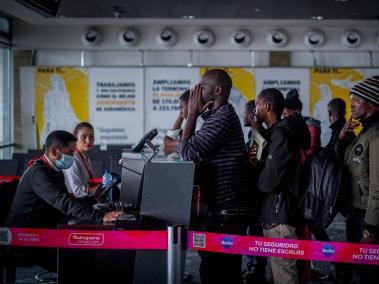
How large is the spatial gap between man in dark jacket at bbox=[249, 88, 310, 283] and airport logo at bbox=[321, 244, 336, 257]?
9.0 inches

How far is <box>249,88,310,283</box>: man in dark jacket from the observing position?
2932 millimetres

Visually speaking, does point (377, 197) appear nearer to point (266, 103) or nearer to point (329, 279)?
point (266, 103)

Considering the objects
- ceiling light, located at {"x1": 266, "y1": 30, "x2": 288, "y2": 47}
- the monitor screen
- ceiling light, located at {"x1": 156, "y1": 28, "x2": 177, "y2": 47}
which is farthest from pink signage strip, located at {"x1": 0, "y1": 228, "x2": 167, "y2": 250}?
ceiling light, located at {"x1": 266, "y1": 30, "x2": 288, "y2": 47}

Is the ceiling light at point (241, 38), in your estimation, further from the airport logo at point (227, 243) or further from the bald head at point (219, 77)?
the airport logo at point (227, 243)

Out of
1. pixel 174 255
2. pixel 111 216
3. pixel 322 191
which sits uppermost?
pixel 322 191

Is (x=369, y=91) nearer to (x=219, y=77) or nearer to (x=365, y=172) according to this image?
(x=365, y=172)

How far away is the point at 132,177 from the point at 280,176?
919mm

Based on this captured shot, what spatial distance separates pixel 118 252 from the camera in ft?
10.3

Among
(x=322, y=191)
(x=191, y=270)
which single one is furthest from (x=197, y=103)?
(x=191, y=270)

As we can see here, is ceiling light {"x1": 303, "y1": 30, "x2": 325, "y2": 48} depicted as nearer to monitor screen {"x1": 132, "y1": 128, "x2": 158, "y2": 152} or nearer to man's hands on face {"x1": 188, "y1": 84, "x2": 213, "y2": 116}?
monitor screen {"x1": 132, "y1": 128, "x2": 158, "y2": 152}

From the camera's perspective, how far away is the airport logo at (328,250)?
287 cm

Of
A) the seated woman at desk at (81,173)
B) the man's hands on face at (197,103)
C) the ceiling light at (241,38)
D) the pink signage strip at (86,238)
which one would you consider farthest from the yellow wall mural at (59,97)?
the man's hands on face at (197,103)

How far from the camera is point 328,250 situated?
9.44ft

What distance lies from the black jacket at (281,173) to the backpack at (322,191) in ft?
0.20
